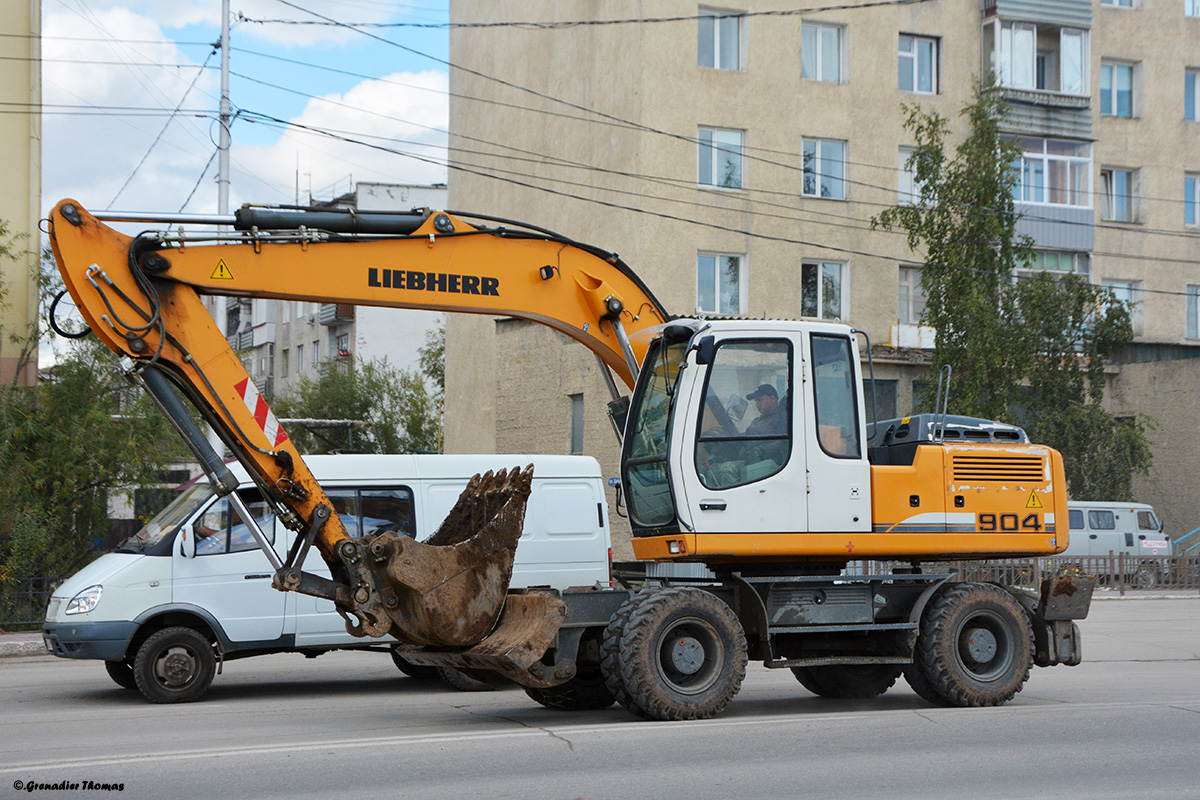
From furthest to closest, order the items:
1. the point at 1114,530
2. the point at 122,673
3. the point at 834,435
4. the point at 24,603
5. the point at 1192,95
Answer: the point at 1192,95, the point at 1114,530, the point at 24,603, the point at 122,673, the point at 834,435

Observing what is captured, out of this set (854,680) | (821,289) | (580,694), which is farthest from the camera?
(821,289)

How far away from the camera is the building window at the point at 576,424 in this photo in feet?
104

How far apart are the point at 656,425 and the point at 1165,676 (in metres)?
7.00

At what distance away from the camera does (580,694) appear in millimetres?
10656

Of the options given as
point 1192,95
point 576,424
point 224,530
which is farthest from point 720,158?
point 224,530

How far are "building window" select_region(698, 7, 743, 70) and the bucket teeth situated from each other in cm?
2266

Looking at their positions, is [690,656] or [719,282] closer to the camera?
[690,656]

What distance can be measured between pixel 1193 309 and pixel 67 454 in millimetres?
29833

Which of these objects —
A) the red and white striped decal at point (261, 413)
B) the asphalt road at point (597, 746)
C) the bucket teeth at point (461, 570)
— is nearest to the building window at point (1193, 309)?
the asphalt road at point (597, 746)

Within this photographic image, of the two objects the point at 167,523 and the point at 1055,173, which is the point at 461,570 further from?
the point at 1055,173

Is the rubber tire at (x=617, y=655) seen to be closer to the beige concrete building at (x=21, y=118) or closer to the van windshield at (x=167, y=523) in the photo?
the van windshield at (x=167, y=523)

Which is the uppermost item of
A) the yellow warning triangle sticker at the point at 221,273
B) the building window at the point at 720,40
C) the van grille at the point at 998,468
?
the building window at the point at 720,40

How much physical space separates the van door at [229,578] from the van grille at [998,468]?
6.61 meters

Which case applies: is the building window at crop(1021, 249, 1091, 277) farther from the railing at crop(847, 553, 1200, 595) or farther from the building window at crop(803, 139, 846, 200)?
the railing at crop(847, 553, 1200, 595)
